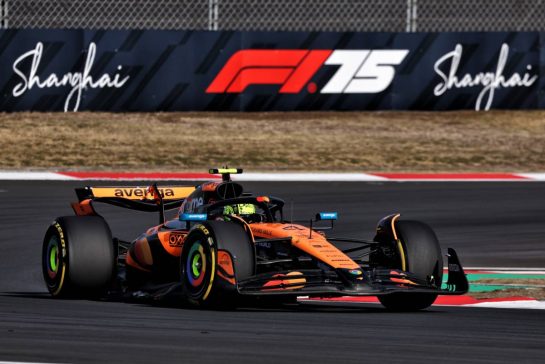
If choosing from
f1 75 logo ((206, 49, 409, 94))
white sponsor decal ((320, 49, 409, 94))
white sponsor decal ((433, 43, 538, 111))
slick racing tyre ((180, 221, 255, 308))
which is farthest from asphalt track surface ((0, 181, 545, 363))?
white sponsor decal ((433, 43, 538, 111))

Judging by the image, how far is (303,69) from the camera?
25984 mm

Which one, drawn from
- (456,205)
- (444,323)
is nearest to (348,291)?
(444,323)

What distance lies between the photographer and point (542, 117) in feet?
90.4

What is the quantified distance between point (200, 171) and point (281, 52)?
3.56 m

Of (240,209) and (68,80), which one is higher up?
(68,80)

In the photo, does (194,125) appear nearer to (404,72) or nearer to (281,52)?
(281,52)

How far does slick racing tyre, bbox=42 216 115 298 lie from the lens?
37.7 feet

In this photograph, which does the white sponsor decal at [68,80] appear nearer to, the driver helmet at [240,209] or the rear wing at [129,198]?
the rear wing at [129,198]

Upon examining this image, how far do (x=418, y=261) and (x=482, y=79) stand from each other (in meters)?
16.3

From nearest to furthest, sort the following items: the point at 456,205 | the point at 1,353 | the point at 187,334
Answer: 1. the point at 1,353
2. the point at 187,334
3. the point at 456,205

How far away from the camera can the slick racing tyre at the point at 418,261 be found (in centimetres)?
1116

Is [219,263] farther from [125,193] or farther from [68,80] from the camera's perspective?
[68,80]

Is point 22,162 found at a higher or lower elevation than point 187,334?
higher

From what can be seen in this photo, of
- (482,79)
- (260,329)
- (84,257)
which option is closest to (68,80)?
(482,79)
